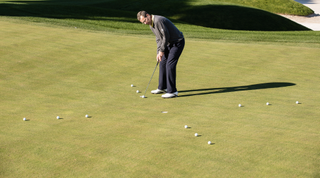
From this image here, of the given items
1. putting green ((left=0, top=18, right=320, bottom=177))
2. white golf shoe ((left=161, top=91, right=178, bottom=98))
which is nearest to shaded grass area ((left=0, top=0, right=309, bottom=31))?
putting green ((left=0, top=18, right=320, bottom=177))

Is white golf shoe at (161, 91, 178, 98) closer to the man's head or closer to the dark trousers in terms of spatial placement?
the dark trousers

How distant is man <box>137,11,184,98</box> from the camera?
24.5 feet

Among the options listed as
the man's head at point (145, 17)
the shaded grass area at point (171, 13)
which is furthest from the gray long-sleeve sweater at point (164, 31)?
the shaded grass area at point (171, 13)

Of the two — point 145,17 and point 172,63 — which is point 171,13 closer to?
point 172,63

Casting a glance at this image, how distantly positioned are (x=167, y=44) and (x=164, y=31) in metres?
0.33

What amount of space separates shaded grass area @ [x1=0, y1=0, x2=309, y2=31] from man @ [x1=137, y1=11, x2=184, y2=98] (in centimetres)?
1282

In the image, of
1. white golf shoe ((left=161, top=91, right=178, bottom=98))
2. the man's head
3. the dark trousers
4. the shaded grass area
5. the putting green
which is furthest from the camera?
the shaded grass area

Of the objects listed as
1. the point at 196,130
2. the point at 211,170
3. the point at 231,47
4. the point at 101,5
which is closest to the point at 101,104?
the point at 196,130

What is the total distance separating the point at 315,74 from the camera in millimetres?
9383

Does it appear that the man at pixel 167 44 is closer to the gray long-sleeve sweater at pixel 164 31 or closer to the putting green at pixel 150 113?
the gray long-sleeve sweater at pixel 164 31

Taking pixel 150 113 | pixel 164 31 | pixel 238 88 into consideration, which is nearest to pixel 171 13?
pixel 238 88

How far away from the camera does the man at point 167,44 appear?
24.5ft

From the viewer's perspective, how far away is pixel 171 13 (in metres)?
29.9

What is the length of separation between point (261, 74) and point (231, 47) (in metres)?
3.56
